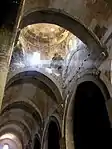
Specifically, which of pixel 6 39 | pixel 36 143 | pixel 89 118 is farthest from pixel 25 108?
pixel 6 39

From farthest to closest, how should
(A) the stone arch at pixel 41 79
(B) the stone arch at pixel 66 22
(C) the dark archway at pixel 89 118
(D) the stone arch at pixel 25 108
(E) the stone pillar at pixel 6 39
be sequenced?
(D) the stone arch at pixel 25 108 < (A) the stone arch at pixel 41 79 < (C) the dark archway at pixel 89 118 < (B) the stone arch at pixel 66 22 < (E) the stone pillar at pixel 6 39

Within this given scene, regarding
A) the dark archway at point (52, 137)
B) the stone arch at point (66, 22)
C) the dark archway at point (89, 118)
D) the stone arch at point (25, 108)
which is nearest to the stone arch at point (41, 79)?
the dark archway at point (89, 118)

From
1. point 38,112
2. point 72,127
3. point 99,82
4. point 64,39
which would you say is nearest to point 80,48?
point 64,39

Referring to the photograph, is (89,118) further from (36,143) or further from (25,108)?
(36,143)

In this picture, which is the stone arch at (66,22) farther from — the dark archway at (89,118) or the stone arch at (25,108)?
the stone arch at (25,108)

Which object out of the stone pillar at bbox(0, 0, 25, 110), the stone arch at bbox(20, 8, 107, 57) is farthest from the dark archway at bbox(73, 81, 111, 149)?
the stone pillar at bbox(0, 0, 25, 110)

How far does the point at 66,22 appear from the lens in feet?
19.5

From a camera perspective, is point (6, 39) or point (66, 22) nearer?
point (6, 39)

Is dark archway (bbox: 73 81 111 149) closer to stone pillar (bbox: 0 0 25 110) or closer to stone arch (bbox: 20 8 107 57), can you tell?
stone arch (bbox: 20 8 107 57)

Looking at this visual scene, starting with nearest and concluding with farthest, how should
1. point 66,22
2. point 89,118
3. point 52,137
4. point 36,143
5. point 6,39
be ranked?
point 6,39 → point 66,22 → point 89,118 → point 52,137 → point 36,143

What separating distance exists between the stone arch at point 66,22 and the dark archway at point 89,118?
3.62 feet

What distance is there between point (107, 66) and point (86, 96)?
1866 mm

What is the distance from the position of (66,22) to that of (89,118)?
290 cm

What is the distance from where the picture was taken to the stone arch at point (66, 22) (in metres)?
5.66
